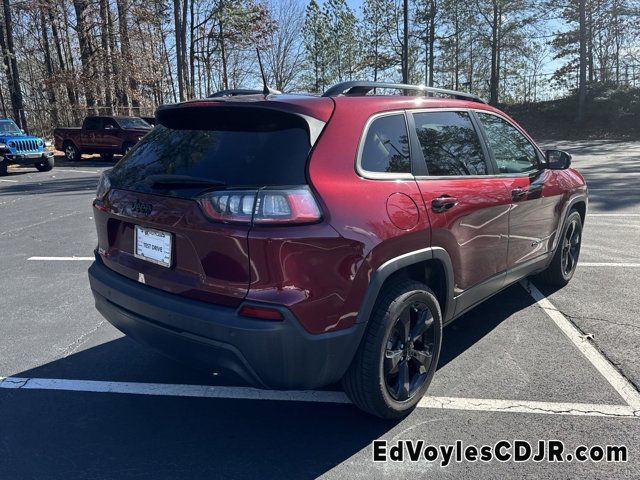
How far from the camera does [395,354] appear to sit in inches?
115

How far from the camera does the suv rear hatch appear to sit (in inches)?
97.1

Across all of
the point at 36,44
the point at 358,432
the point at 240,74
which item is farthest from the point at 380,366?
the point at 240,74

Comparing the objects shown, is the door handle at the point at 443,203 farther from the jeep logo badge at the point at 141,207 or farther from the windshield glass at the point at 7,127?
the windshield glass at the point at 7,127

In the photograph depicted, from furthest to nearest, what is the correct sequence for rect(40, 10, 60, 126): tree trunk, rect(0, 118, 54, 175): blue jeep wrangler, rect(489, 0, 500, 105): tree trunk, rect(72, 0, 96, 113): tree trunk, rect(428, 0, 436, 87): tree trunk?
1. rect(428, 0, 436, 87): tree trunk
2. rect(489, 0, 500, 105): tree trunk
3. rect(40, 10, 60, 126): tree trunk
4. rect(72, 0, 96, 113): tree trunk
5. rect(0, 118, 54, 175): blue jeep wrangler

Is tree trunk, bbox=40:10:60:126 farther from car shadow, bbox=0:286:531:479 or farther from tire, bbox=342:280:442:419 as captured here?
tire, bbox=342:280:442:419

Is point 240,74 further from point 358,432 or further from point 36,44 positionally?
point 358,432

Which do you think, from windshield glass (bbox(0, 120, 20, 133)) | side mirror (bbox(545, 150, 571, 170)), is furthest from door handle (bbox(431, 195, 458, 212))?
windshield glass (bbox(0, 120, 20, 133))

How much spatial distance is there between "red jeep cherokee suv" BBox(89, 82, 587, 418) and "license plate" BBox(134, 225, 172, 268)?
0.01 metres

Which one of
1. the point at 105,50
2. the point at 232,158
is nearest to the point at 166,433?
the point at 232,158

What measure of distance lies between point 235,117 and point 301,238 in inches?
32.3

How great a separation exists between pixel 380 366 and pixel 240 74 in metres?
41.7

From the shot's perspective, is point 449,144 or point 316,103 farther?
point 449,144

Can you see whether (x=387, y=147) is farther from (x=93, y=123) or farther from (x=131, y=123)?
(x=93, y=123)
